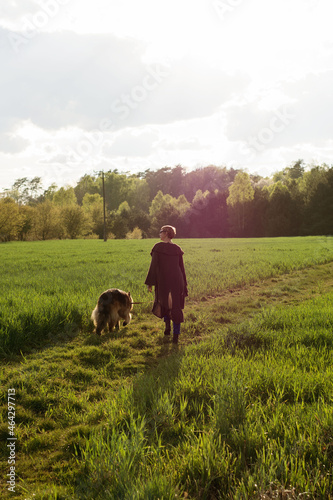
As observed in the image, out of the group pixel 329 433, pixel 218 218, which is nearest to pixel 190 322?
pixel 329 433

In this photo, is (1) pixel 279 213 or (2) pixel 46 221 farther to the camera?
(1) pixel 279 213

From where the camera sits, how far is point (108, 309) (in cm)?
640

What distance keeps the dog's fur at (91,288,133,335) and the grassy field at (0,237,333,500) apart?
262 mm

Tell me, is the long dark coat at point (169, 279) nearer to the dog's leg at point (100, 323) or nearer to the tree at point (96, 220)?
the dog's leg at point (100, 323)

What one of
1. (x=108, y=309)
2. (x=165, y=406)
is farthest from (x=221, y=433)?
(x=108, y=309)

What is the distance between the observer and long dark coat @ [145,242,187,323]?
6.04 m

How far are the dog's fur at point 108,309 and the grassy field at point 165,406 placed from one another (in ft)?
0.86

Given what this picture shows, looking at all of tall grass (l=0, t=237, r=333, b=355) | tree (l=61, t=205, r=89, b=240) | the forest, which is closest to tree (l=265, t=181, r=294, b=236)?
the forest

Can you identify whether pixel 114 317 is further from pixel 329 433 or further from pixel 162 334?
pixel 329 433

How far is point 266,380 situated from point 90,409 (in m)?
1.99

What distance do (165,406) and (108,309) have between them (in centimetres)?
334

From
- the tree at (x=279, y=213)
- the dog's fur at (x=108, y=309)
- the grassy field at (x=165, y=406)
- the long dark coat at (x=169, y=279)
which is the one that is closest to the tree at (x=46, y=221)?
the tree at (x=279, y=213)

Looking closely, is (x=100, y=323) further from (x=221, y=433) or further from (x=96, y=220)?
(x=96, y=220)

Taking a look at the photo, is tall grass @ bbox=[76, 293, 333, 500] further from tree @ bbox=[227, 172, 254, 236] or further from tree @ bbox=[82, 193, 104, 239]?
tree @ bbox=[227, 172, 254, 236]
